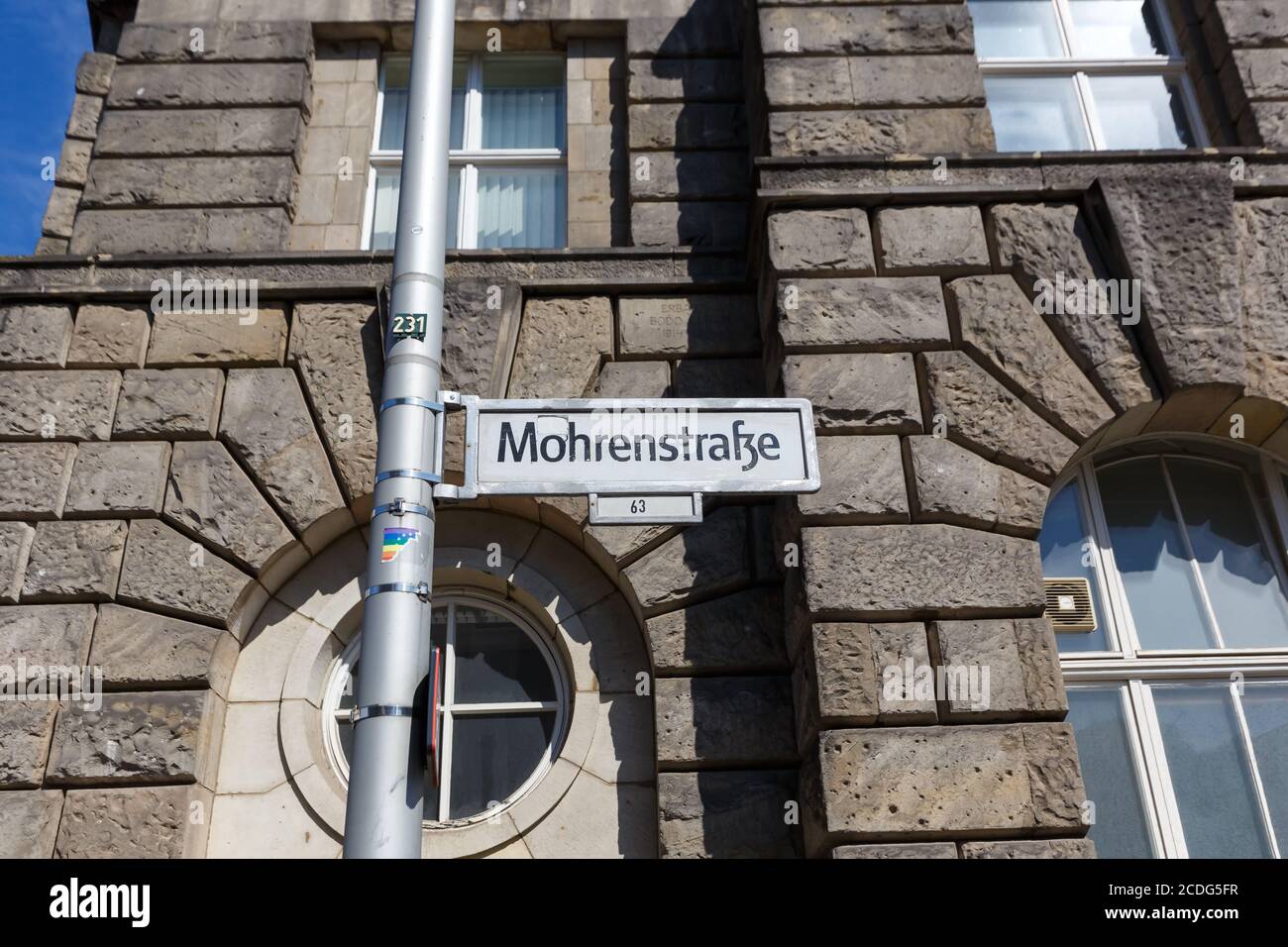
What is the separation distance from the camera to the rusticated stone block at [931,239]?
20.7ft

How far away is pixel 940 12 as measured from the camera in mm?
7359

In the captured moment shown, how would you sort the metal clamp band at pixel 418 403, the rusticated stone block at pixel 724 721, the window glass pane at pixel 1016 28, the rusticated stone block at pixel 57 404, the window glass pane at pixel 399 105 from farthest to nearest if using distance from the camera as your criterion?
the window glass pane at pixel 399 105, the window glass pane at pixel 1016 28, the rusticated stone block at pixel 57 404, the rusticated stone block at pixel 724 721, the metal clamp band at pixel 418 403

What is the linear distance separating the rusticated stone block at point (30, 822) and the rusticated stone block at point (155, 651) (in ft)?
2.18

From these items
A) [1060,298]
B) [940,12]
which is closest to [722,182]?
[940,12]

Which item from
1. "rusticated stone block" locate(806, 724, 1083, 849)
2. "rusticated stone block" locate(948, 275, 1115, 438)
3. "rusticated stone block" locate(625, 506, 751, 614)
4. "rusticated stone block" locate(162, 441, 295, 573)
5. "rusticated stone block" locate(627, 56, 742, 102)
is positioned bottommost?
"rusticated stone block" locate(806, 724, 1083, 849)

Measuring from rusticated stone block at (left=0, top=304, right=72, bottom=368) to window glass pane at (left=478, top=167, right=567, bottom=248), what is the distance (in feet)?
9.61

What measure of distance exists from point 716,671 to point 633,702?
58cm

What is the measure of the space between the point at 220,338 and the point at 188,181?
1.53 m

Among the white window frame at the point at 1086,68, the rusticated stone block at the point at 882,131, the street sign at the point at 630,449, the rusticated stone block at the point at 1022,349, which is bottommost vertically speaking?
the street sign at the point at 630,449

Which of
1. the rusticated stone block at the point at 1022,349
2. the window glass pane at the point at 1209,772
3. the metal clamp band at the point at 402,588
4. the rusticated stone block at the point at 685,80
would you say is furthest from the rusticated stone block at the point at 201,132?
the window glass pane at the point at 1209,772

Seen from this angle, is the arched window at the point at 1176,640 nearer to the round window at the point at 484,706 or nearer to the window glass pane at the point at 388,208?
the round window at the point at 484,706

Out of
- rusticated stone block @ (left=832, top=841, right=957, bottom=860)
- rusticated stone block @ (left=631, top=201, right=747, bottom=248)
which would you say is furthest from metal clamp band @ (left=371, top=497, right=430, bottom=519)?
rusticated stone block @ (left=631, top=201, right=747, bottom=248)

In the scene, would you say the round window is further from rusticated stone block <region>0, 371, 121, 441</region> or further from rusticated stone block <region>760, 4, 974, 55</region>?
rusticated stone block <region>760, 4, 974, 55</region>

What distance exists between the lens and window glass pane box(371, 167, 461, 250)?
7.88 m
